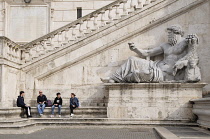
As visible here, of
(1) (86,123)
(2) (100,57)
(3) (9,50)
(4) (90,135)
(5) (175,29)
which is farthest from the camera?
(2) (100,57)

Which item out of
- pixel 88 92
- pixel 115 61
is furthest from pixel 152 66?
pixel 88 92

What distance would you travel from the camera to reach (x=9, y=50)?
13.5 metres

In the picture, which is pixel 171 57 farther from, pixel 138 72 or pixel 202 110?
pixel 202 110

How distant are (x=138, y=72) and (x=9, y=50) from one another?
17.5 feet

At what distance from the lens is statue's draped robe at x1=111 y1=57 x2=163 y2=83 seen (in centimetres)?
1175

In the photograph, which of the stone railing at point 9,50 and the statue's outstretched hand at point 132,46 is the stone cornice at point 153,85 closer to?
the statue's outstretched hand at point 132,46

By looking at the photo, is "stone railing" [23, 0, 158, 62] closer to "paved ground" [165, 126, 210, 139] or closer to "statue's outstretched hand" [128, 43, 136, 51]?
"statue's outstretched hand" [128, 43, 136, 51]

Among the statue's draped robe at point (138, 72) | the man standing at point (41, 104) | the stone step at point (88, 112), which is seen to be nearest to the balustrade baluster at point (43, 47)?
the man standing at point (41, 104)

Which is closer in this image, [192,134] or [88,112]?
[192,134]

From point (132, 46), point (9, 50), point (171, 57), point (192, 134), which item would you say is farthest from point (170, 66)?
point (9, 50)

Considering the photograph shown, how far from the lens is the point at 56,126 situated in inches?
431

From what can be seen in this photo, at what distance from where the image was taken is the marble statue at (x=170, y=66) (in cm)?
1175

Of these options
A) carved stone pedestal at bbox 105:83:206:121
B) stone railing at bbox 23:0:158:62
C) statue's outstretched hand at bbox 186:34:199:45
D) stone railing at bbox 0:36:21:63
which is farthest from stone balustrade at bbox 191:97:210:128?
stone railing at bbox 0:36:21:63

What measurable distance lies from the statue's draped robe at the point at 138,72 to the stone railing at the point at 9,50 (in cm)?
430
